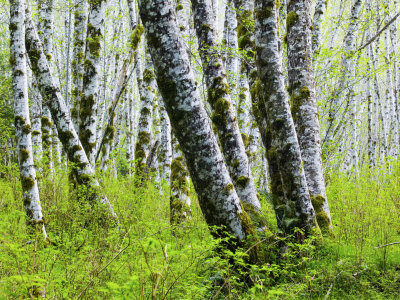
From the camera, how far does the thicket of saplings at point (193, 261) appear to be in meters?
2.75

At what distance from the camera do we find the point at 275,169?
4.88 meters

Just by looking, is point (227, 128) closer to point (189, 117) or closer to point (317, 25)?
point (189, 117)

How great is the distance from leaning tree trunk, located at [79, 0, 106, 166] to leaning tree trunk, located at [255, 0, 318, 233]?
13.8 feet

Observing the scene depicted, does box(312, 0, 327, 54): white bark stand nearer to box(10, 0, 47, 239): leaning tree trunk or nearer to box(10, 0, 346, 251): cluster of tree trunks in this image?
box(10, 0, 346, 251): cluster of tree trunks

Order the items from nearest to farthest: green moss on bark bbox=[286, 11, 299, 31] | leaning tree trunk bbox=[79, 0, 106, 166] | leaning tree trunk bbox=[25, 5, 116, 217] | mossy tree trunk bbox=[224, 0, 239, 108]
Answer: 1. green moss on bark bbox=[286, 11, 299, 31]
2. leaning tree trunk bbox=[25, 5, 116, 217]
3. leaning tree trunk bbox=[79, 0, 106, 166]
4. mossy tree trunk bbox=[224, 0, 239, 108]

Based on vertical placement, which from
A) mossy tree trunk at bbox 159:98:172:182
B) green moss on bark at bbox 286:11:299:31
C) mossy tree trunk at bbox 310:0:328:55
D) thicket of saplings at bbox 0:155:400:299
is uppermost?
mossy tree trunk at bbox 310:0:328:55

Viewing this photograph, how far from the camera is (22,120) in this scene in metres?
5.27

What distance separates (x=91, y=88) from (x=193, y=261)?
5.69 m

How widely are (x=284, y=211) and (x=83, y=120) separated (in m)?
5.03

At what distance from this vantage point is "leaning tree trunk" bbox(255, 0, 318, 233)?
418 cm

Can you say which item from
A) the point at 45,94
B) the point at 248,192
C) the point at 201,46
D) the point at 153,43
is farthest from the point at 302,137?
the point at 45,94

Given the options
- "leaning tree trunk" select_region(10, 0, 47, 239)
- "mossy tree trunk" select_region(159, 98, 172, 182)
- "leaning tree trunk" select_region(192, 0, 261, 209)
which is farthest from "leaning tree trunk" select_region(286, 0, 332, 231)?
"leaning tree trunk" select_region(10, 0, 47, 239)

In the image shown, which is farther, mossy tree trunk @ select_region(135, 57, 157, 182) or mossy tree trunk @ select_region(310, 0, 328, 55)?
mossy tree trunk @ select_region(135, 57, 157, 182)

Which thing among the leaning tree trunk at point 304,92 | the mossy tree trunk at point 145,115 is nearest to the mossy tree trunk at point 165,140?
the mossy tree trunk at point 145,115
